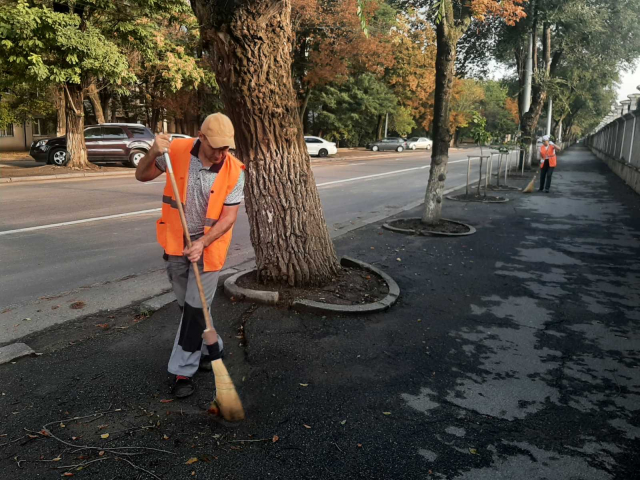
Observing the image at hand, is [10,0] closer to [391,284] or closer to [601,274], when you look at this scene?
[391,284]

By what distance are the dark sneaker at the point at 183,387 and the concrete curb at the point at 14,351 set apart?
134 cm

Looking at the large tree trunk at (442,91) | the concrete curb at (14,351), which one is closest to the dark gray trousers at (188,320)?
the concrete curb at (14,351)

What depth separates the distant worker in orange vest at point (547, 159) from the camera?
1513 cm

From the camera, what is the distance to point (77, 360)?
384 cm

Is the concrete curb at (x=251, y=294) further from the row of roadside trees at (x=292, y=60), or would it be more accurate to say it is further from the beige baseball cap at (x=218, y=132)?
the beige baseball cap at (x=218, y=132)

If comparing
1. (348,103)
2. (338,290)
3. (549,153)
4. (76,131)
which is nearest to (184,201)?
(338,290)

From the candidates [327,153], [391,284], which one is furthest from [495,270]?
[327,153]

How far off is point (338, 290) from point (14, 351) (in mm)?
2950

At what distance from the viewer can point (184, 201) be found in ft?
11.1

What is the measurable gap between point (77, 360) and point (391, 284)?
10.8ft

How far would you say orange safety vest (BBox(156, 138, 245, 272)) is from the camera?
132 inches

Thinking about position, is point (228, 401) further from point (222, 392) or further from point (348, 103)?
point (348, 103)

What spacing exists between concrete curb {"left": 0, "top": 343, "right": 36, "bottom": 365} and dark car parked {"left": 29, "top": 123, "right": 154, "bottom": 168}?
1853cm

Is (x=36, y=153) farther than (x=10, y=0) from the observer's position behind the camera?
Yes
